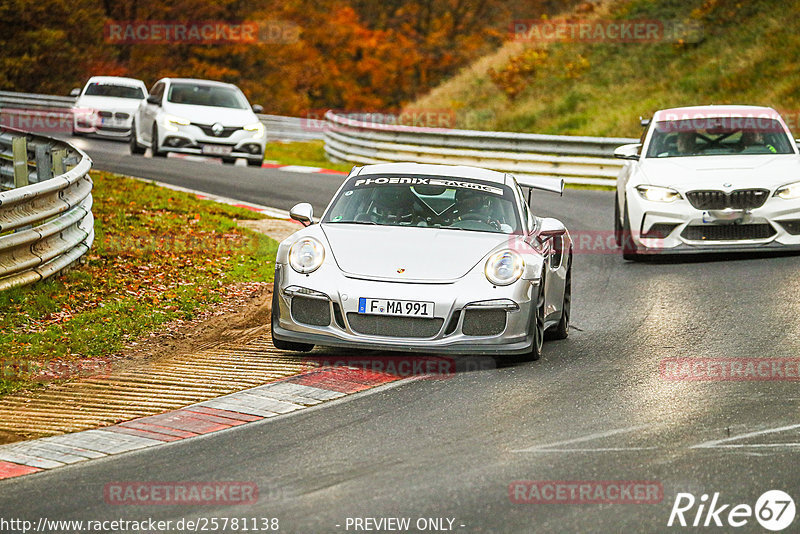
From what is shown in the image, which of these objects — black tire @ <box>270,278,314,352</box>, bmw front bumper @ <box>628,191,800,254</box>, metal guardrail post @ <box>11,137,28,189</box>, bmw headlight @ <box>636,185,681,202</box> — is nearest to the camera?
black tire @ <box>270,278,314,352</box>

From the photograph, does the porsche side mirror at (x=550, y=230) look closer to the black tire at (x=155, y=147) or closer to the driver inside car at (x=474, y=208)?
the driver inside car at (x=474, y=208)

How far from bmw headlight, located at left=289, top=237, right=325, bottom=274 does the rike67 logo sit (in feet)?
12.2

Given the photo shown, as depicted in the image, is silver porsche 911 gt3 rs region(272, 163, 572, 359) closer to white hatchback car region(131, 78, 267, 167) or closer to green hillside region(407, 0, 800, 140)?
white hatchback car region(131, 78, 267, 167)

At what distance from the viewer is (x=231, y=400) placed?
7484 mm

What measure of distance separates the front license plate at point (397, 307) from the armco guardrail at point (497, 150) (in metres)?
14.6

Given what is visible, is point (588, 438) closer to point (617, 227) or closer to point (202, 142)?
point (617, 227)

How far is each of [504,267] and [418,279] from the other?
0.65m

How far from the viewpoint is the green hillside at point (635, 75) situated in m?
31.5

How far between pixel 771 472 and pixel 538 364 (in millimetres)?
2953

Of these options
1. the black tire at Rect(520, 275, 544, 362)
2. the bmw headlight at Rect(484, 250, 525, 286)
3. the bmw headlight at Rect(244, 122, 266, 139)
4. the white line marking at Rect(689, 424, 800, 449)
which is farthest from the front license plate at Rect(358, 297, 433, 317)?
the bmw headlight at Rect(244, 122, 266, 139)

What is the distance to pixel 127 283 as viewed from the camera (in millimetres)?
10922

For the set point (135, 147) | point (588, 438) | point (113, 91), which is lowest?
point (135, 147)

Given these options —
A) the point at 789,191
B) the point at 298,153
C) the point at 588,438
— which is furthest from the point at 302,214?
the point at 298,153

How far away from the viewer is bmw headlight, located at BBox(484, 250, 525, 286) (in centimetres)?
839
